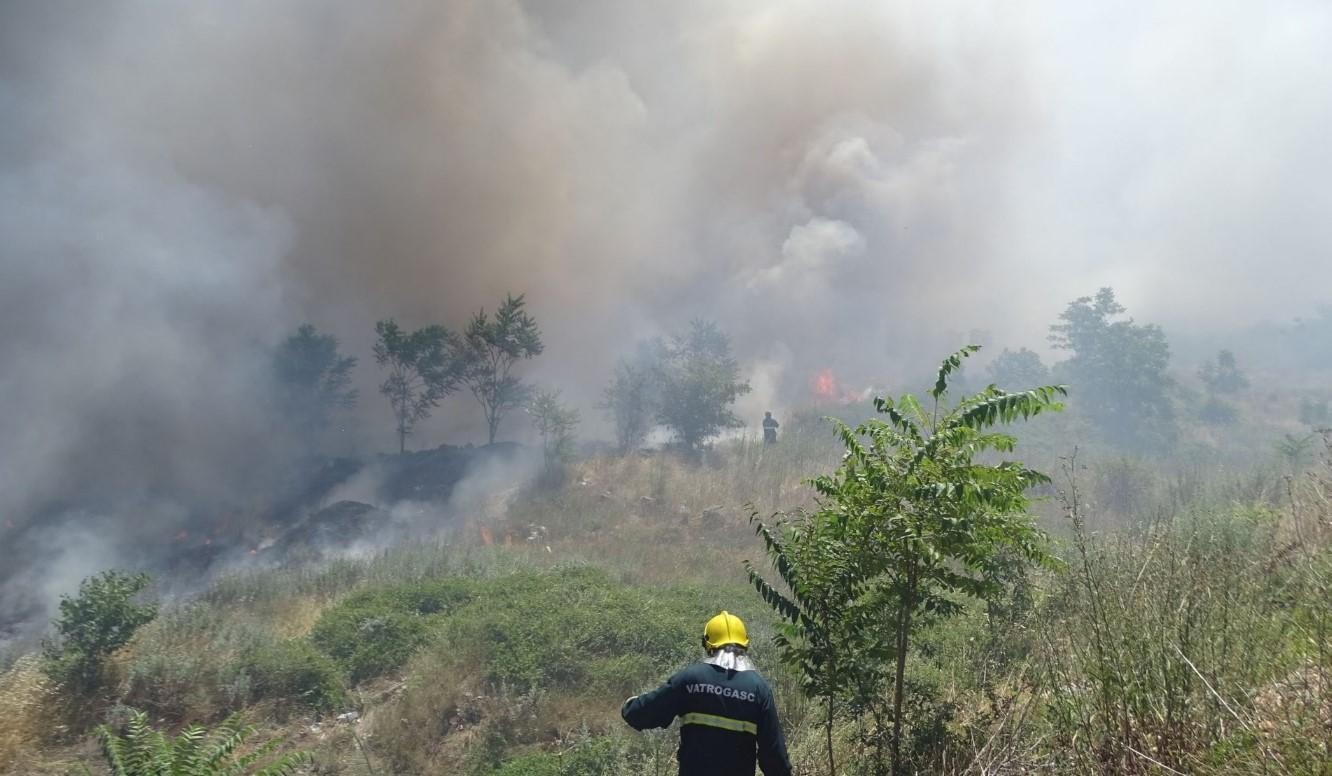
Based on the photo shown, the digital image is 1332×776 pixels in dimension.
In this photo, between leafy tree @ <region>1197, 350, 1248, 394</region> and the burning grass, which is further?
leafy tree @ <region>1197, 350, 1248, 394</region>

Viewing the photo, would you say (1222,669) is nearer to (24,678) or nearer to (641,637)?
(641,637)

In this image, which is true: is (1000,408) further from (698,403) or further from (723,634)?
(698,403)

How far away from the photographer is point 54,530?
2348 centimetres

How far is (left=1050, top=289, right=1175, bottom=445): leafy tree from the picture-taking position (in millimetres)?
33469

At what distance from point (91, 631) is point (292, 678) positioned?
246 centimetres

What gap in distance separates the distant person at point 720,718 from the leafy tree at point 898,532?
775mm

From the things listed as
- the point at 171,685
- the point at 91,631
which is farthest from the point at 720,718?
the point at 91,631

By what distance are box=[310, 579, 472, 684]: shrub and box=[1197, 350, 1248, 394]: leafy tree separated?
46.4 meters

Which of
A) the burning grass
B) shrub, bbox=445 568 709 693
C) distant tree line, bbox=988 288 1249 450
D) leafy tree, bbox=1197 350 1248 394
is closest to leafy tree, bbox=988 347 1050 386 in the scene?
distant tree line, bbox=988 288 1249 450

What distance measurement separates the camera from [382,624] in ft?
34.7

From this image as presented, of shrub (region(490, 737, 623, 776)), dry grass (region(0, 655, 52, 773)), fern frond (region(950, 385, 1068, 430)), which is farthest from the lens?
dry grass (region(0, 655, 52, 773))

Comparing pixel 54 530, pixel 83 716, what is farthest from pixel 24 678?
pixel 54 530

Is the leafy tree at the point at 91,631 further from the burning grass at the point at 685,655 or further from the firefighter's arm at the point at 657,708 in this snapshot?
the firefighter's arm at the point at 657,708

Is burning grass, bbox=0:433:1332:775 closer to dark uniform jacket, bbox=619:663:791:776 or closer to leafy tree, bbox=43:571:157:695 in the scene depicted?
leafy tree, bbox=43:571:157:695
